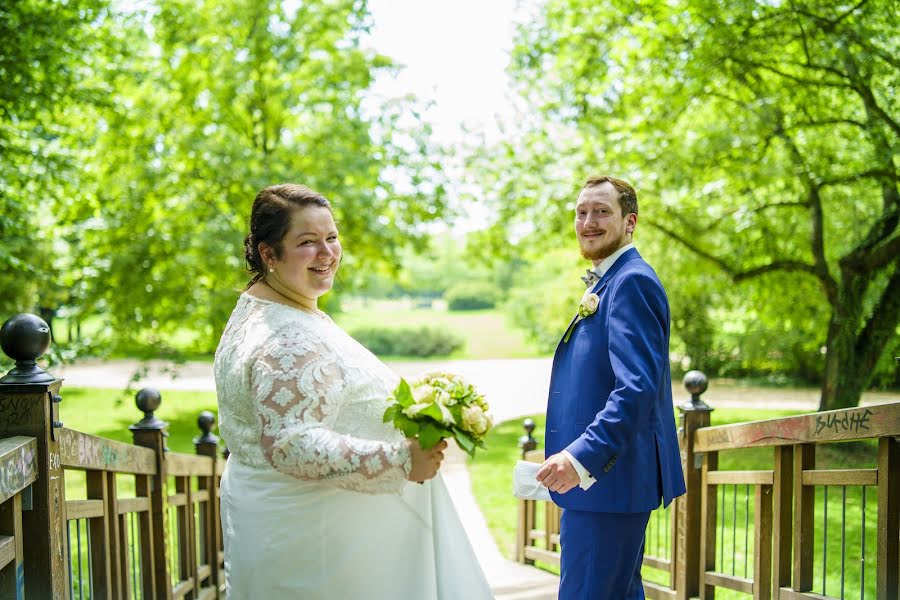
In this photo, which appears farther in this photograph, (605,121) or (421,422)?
(605,121)

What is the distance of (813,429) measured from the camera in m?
2.86

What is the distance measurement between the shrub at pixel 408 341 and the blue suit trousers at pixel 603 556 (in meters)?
26.3

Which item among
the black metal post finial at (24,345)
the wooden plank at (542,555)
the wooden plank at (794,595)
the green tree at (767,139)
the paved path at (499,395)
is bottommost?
the paved path at (499,395)

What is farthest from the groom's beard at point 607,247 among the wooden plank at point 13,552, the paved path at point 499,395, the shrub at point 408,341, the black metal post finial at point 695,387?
the shrub at point 408,341

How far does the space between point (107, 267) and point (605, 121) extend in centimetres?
742

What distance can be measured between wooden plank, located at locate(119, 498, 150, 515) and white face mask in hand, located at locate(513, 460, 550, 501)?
171cm

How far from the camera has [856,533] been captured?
7.23 m

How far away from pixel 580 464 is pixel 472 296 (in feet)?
144

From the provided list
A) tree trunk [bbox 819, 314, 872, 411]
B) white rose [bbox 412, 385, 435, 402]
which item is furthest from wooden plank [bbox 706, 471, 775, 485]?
tree trunk [bbox 819, 314, 872, 411]

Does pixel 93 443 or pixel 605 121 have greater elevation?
pixel 605 121

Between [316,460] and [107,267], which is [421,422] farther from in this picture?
[107,267]

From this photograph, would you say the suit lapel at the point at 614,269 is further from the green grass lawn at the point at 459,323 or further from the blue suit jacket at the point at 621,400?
the green grass lawn at the point at 459,323

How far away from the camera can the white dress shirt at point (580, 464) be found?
2396 millimetres

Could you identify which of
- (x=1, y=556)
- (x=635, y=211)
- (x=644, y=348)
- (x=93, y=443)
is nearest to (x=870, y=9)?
(x=635, y=211)
